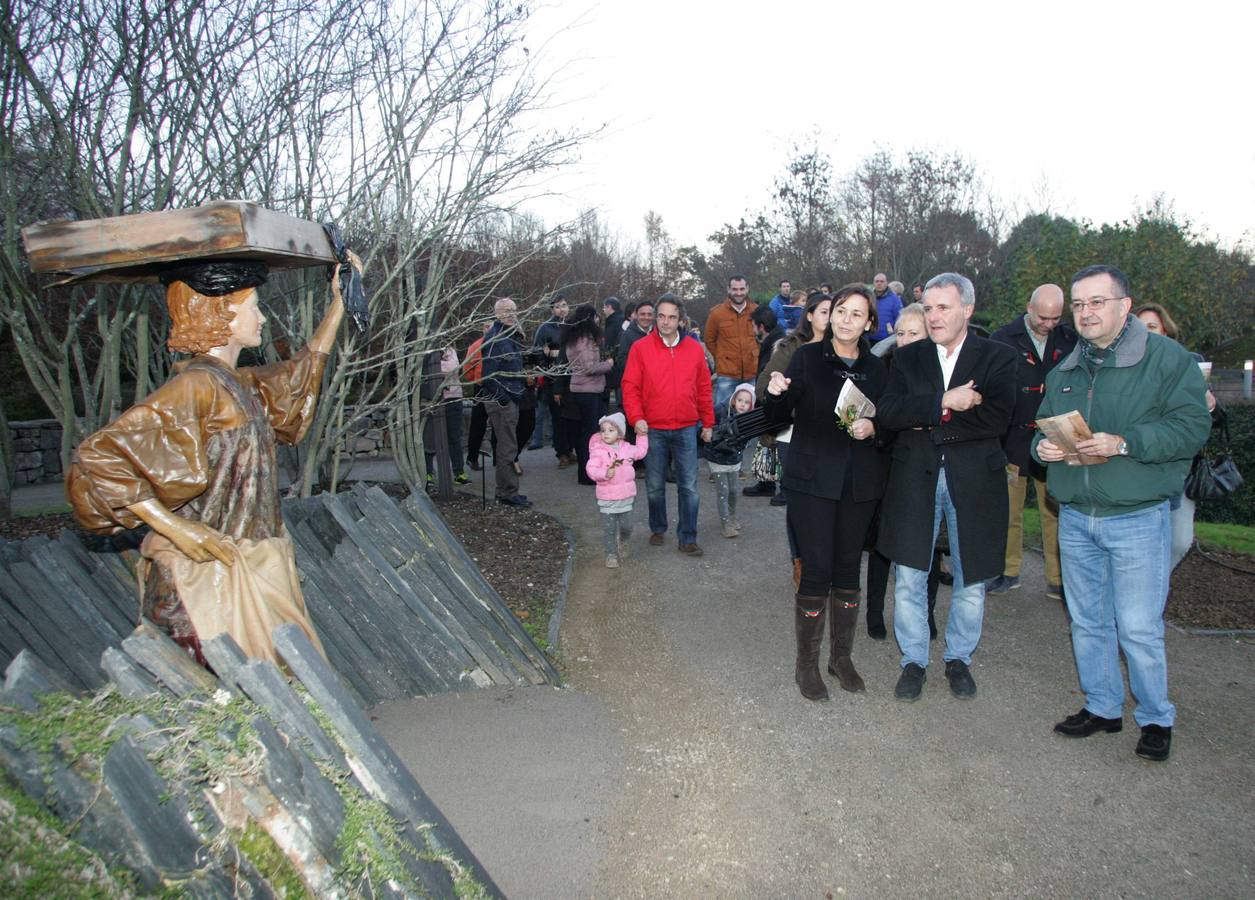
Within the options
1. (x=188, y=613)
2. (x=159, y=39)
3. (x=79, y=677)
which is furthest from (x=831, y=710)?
(x=159, y=39)

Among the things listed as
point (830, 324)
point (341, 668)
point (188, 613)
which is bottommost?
point (341, 668)

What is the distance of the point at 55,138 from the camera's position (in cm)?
592

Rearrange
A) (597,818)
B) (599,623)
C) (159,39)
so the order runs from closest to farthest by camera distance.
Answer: (597,818)
(159,39)
(599,623)

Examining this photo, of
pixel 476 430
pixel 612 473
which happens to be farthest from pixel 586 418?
pixel 612 473

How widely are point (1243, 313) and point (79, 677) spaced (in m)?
23.6

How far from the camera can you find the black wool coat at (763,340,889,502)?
191 inches

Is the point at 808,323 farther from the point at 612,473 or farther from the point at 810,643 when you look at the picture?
the point at 810,643

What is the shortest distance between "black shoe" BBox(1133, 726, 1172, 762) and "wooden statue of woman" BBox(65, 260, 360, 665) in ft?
11.8

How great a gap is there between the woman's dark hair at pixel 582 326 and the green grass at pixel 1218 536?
5154 millimetres

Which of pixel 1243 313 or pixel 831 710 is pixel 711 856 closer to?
pixel 831 710

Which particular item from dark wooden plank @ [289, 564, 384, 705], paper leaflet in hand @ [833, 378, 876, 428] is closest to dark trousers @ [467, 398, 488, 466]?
dark wooden plank @ [289, 564, 384, 705]

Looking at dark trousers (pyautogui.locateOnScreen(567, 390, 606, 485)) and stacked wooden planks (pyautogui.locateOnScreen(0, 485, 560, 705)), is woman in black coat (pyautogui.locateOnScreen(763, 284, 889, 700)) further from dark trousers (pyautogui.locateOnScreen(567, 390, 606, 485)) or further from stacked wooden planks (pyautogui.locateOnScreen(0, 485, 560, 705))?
dark trousers (pyautogui.locateOnScreen(567, 390, 606, 485))

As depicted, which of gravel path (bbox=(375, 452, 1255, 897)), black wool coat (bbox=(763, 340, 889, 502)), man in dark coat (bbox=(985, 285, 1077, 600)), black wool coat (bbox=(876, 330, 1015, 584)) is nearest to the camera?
gravel path (bbox=(375, 452, 1255, 897))

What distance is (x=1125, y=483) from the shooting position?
4203 millimetres
